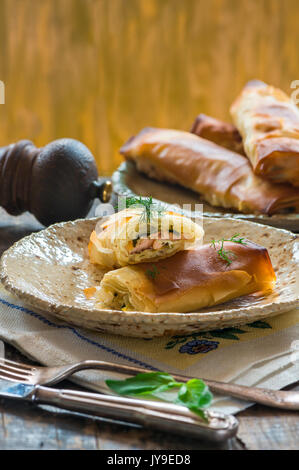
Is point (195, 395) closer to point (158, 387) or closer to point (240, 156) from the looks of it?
point (158, 387)

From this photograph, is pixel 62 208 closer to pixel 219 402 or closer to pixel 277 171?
pixel 277 171

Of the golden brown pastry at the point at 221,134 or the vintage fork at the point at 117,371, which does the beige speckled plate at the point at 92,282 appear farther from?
the golden brown pastry at the point at 221,134

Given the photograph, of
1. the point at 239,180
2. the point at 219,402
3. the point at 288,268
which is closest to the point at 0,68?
the point at 239,180

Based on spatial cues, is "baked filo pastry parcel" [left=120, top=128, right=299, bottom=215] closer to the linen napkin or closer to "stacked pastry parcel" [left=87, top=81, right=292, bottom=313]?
"stacked pastry parcel" [left=87, top=81, right=292, bottom=313]

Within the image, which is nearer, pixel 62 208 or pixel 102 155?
pixel 62 208

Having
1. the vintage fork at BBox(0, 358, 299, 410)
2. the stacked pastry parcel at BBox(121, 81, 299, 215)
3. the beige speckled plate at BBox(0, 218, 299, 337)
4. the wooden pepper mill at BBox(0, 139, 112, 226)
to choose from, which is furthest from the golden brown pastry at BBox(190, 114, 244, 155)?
the vintage fork at BBox(0, 358, 299, 410)

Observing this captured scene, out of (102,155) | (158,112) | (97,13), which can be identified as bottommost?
→ (102,155)
